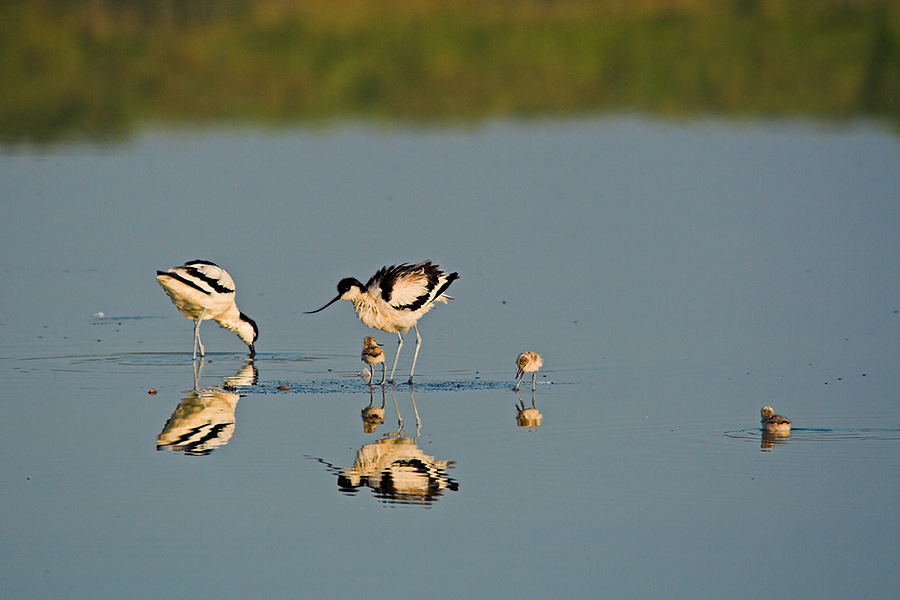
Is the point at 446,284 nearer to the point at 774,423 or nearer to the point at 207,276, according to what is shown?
the point at 207,276

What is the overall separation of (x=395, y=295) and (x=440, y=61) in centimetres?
2688

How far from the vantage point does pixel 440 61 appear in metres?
37.5

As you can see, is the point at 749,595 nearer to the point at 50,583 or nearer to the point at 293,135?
the point at 50,583

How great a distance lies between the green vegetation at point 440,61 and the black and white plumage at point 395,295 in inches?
847

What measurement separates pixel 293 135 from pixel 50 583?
24.4 meters

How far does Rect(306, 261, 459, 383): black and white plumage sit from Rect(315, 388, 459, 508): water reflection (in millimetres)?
2371

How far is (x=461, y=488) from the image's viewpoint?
316 inches

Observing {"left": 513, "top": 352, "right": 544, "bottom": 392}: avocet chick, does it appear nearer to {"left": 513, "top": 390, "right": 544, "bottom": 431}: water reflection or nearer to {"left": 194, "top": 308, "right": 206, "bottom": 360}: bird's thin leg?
{"left": 513, "top": 390, "right": 544, "bottom": 431}: water reflection

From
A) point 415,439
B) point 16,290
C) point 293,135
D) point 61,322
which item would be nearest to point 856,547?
point 415,439

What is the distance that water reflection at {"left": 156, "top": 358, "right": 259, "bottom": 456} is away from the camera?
9086 millimetres

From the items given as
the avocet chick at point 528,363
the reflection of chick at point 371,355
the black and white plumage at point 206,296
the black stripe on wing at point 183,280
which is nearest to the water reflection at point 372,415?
the reflection of chick at point 371,355

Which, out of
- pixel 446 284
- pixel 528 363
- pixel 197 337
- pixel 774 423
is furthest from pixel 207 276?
pixel 774 423

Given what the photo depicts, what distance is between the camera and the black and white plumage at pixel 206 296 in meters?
12.3

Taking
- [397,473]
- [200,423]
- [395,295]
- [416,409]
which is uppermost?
[395,295]
